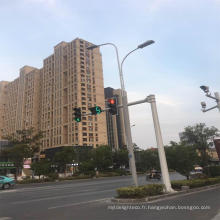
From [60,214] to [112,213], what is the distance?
6.43 feet

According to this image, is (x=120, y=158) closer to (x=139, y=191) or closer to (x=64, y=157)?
(x=64, y=157)

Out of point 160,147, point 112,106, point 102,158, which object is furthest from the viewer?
point 102,158

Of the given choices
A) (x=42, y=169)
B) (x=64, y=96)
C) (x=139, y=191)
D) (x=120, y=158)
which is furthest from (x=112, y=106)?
(x=64, y=96)

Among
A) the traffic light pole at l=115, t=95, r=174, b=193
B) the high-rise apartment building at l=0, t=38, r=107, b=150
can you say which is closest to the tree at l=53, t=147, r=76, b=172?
the traffic light pole at l=115, t=95, r=174, b=193

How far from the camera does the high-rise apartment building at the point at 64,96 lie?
91.6m

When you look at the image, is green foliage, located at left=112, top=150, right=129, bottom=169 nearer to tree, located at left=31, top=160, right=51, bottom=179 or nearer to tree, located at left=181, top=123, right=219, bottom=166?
tree, located at left=31, top=160, right=51, bottom=179

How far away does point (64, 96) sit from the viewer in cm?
9950

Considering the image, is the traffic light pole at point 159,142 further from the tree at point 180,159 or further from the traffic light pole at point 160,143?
the tree at point 180,159

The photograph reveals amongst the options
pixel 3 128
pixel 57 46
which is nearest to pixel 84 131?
pixel 57 46

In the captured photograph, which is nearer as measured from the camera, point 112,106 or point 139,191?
point 139,191

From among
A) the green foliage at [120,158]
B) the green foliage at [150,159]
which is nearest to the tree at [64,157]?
the green foliage at [120,158]

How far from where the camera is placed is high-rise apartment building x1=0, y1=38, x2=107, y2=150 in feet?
301

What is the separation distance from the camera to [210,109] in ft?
52.0

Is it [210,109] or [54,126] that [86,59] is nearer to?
[54,126]
